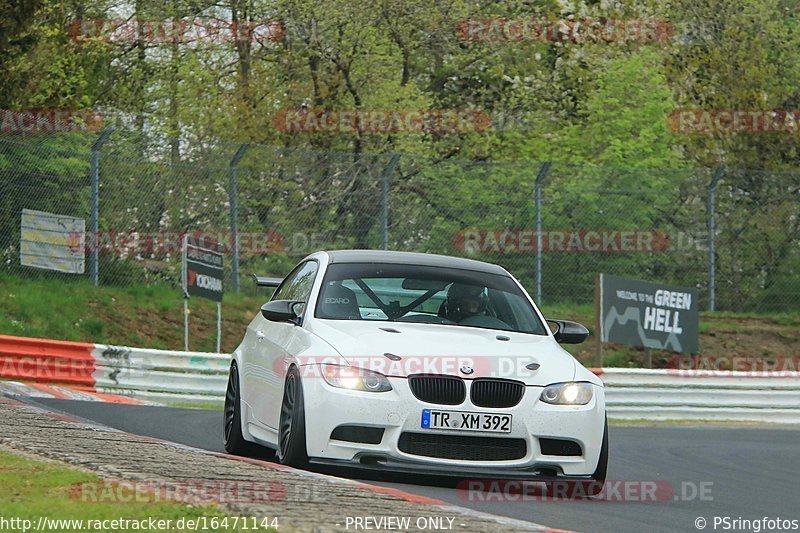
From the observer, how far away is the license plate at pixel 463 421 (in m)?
8.90

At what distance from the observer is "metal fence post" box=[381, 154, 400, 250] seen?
25.5 metres

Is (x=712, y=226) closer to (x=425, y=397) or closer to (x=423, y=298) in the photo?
(x=423, y=298)

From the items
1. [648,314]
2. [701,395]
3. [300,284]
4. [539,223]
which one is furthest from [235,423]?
[539,223]

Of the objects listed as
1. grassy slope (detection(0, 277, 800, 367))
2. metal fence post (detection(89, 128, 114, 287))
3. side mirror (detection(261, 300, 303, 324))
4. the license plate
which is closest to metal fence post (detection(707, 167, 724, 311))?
grassy slope (detection(0, 277, 800, 367))

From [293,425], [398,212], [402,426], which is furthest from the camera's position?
[398,212]

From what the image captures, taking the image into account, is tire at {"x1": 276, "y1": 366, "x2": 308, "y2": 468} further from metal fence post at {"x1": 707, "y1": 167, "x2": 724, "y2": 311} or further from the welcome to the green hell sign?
metal fence post at {"x1": 707, "y1": 167, "x2": 724, "y2": 311}

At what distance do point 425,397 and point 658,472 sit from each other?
397 centimetres

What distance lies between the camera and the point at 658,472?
40.3 feet

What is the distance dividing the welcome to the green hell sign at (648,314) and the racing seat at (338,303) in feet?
45.3

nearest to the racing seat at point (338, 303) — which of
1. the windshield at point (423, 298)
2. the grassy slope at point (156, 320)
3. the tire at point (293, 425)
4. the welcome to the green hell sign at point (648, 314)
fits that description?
the windshield at point (423, 298)

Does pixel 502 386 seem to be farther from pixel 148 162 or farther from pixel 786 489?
pixel 148 162

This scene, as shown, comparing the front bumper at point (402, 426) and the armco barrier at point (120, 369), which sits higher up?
the front bumper at point (402, 426)

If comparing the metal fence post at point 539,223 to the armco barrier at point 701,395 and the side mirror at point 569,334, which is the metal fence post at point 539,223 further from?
the side mirror at point 569,334

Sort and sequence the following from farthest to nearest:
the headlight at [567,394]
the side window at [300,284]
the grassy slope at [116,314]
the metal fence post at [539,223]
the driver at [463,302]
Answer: the metal fence post at [539,223], the grassy slope at [116,314], the side window at [300,284], the driver at [463,302], the headlight at [567,394]
